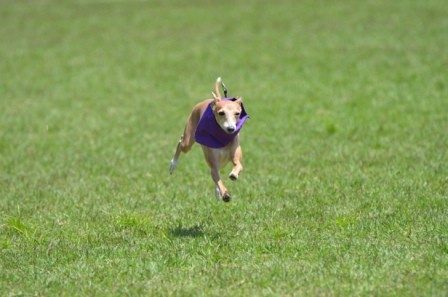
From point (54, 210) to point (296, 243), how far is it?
356 centimetres

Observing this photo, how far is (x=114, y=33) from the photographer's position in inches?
1215

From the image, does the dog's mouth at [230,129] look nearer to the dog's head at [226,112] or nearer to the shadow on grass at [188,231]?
the dog's head at [226,112]

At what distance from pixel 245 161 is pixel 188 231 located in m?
4.40

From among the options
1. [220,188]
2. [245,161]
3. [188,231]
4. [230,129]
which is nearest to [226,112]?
[230,129]

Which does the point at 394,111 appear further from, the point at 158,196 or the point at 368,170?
the point at 158,196

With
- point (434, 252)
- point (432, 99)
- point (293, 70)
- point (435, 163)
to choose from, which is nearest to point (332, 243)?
point (434, 252)

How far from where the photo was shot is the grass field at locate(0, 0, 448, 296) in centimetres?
739

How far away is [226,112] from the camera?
826 cm

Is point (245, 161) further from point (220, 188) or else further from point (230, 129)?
point (230, 129)

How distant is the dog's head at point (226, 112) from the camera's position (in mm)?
8172

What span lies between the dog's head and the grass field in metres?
1.21

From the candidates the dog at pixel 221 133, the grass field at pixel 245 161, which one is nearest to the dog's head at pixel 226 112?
the dog at pixel 221 133

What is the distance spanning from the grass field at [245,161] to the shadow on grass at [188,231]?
0.15ft

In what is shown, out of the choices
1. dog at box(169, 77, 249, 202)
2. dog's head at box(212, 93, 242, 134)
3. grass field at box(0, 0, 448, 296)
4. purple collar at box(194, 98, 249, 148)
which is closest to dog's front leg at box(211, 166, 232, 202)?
dog at box(169, 77, 249, 202)
